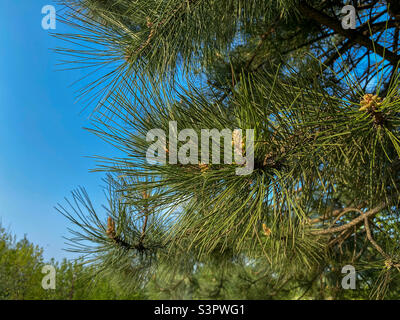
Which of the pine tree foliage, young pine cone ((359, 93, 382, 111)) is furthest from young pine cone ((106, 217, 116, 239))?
young pine cone ((359, 93, 382, 111))

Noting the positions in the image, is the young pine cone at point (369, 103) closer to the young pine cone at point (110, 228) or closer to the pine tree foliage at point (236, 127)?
the pine tree foliage at point (236, 127)

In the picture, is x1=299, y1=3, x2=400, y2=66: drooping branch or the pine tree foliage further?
x1=299, y1=3, x2=400, y2=66: drooping branch

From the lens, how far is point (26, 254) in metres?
4.52

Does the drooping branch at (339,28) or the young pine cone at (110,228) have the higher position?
the drooping branch at (339,28)

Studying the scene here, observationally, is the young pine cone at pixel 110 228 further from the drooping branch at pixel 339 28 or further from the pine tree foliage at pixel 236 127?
the drooping branch at pixel 339 28

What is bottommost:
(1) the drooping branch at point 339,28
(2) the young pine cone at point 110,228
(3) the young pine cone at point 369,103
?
(2) the young pine cone at point 110,228

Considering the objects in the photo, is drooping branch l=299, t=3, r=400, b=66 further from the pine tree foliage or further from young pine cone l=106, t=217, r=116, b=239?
young pine cone l=106, t=217, r=116, b=239

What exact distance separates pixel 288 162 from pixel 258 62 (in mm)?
1010

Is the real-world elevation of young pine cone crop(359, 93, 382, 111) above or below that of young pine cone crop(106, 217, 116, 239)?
above

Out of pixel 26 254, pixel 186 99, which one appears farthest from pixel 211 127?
pixel 26 254

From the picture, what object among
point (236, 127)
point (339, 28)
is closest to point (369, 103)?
point (236, 127)

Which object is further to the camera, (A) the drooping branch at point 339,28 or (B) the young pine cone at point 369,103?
(A) the drooping branch at point 339,28

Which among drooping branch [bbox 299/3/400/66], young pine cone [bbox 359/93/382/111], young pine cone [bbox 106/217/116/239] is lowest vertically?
young pine cone [bbox 106/217/116/239]

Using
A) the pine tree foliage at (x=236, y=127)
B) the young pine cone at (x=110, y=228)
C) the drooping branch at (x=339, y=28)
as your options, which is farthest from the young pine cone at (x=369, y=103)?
the young pine cone at (x=110, y=228)
